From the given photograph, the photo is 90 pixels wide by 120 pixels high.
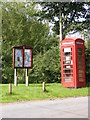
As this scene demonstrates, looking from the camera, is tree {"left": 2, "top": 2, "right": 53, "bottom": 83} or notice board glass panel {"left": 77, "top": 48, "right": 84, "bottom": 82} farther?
tree {"left": 2, "top": 2, "right": 53, "bottom": 83}

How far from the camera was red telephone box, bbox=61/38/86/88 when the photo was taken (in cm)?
1620

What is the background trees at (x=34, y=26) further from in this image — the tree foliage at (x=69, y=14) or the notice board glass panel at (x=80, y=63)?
the notice board glass panel at (x=80, y=63)

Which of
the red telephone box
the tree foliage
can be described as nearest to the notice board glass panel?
the red telephone box

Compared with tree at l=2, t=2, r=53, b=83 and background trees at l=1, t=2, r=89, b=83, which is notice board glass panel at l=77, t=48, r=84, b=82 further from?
tree at l=2, t=2, r=53, b=83

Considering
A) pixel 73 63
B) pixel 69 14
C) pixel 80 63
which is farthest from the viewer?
pixel 69 14

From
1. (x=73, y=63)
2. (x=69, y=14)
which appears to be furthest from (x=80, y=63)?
(x=69, y=14)

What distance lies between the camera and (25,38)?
28.8 m

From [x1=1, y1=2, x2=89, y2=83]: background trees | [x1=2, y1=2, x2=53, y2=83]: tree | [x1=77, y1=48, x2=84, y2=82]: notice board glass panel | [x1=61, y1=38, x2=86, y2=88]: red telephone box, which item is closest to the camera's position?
[x1=61, y1=38, x2=86, y2=88]: red telephone box

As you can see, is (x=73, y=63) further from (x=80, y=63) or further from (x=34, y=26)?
(x=34, y=26)

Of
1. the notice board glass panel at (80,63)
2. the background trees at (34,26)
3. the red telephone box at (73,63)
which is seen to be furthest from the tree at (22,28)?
the notice board glass panel at (80,63)

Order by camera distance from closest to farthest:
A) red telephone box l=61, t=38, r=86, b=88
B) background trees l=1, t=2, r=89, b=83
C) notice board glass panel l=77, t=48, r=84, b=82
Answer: red telephone box l=61, t=38, r=86, b=88 → notice board glass panel l=77, t=48, r=84, b=82 → background trees l=1, t=2, r=89, b=83

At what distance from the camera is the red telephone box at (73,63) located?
53.2 feet

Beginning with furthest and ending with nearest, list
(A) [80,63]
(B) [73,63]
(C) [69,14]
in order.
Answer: (C) [69,14], (A) [80,63], (B) [73,63]

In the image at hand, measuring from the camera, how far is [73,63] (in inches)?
640
